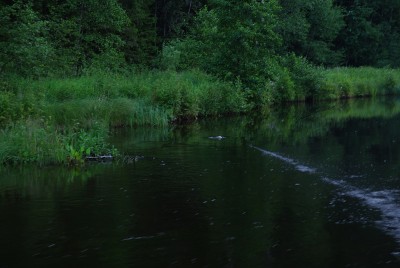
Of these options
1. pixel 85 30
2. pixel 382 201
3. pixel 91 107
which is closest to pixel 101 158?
pixel 91 107

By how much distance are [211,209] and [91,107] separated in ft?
42.4

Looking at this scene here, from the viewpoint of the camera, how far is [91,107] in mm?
23484

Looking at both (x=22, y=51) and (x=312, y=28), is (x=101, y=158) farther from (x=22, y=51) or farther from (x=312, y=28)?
(x=312, y=28)

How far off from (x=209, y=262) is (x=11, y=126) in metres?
11.1

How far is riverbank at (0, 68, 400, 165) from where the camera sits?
16.5m

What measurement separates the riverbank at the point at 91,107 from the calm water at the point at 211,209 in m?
1.15

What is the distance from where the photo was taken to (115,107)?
976 inches

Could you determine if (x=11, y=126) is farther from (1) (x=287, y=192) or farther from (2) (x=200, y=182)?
(1) (x=287, y=192)

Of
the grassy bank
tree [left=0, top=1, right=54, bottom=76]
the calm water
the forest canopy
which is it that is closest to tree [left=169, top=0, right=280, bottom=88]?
the forest canopy

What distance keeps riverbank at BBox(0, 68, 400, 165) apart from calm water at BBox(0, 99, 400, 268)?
3.76ft

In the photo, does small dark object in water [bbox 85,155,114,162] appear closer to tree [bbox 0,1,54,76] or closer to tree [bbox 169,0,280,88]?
tree [bbox 0,1,54,76]

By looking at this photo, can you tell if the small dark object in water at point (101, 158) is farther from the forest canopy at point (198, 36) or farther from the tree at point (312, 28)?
the tree at point (312, 28)

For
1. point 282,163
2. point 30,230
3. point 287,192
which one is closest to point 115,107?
point 282,163

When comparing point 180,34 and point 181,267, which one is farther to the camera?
point 180,34
